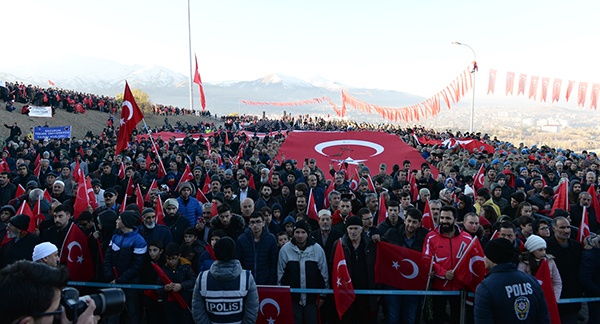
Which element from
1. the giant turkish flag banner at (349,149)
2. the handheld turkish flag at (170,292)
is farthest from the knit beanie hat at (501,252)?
the giant turkish flag banner at (349,149)

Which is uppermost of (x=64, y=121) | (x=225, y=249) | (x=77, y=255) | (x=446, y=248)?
(x=225, y=249)

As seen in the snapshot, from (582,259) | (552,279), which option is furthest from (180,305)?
(582,259)

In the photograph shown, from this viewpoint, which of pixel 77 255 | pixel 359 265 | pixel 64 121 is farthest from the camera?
pixel 64 121

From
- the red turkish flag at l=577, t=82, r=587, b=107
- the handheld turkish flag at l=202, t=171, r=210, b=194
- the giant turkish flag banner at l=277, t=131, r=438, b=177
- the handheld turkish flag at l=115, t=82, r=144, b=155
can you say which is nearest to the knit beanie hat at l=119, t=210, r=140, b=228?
the handheld turkish flag at l=202, t=171, r=210, b=194

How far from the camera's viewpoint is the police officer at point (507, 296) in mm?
2959

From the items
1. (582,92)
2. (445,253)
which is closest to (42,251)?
(445,253)

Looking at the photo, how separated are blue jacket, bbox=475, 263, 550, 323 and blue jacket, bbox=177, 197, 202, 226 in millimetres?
4906

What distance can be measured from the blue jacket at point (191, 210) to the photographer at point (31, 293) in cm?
508

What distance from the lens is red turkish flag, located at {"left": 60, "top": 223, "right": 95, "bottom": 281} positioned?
5.11 meters

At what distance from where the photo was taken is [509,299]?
9.71ft

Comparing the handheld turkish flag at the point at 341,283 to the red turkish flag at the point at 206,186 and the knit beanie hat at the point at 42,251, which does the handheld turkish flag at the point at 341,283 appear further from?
the red turkish flag at the point at 206,186

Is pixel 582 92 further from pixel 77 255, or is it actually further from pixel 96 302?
pixel 96 302

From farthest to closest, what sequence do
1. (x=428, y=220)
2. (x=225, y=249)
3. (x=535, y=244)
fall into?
(x=428, y=220)
(x=535, y=244)
(x=225, y=249)

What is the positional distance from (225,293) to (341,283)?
1538 mm
